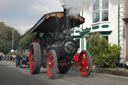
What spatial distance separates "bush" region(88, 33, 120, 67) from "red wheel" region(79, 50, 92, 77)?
4.42m

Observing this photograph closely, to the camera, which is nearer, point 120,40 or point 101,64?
point 101,64

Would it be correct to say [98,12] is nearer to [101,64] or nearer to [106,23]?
[106,23]

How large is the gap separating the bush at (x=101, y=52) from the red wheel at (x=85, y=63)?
442 cm

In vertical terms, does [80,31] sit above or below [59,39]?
above

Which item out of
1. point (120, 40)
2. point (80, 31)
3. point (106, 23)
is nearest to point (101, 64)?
point (120, 40)

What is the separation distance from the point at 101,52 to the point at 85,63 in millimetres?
4986

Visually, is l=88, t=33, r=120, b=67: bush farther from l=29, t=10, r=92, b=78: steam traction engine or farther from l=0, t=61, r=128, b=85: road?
l=29, t=10, r=92, b=78: steam traction engine

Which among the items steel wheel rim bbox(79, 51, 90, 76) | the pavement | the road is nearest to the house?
the pavement

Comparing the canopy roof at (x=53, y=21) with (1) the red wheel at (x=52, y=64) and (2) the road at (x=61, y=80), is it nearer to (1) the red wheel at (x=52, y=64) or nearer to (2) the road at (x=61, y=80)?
(1) the red wheel at (x=52, y=64)

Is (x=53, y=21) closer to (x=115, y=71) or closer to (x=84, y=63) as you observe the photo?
(x=84, y=63)

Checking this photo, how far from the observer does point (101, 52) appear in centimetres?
1359

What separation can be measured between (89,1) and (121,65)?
703 centimetres

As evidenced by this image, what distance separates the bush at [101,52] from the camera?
1341 cm

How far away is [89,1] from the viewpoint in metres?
8.80
